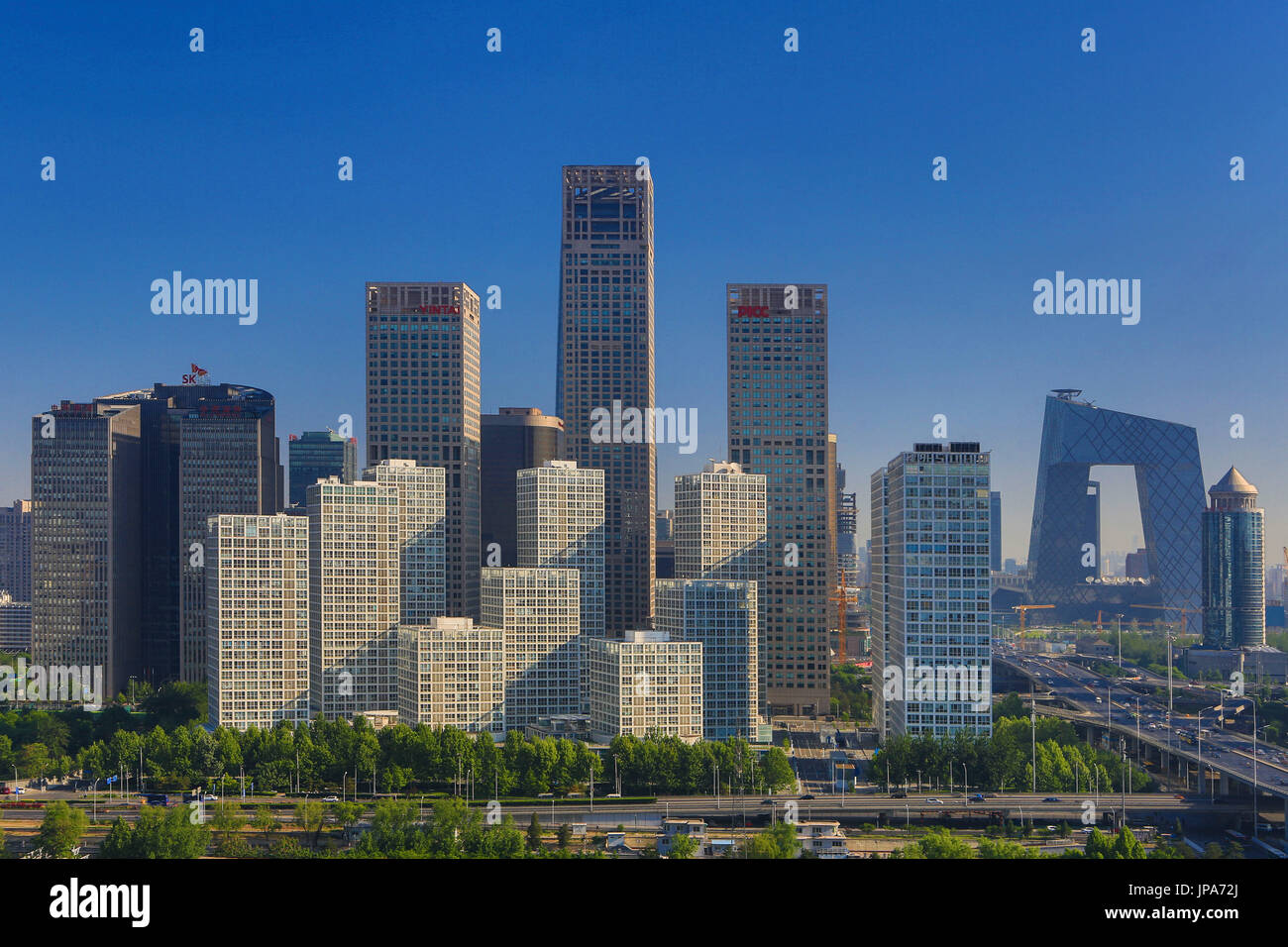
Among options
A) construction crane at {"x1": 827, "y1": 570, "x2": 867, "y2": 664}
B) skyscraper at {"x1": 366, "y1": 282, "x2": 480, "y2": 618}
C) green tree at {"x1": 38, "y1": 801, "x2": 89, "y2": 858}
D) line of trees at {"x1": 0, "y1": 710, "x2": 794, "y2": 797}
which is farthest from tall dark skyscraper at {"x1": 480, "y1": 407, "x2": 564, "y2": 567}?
green tree at {"x1": 38, "y1": 801, "x2": 89, "y2": 858}

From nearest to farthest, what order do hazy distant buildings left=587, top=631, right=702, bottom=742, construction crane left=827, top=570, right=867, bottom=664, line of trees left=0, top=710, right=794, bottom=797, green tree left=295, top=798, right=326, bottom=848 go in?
green tree left=295, top=798, right=326, bottom=848
line of trees left=0, top=710, right=794, bottom=797
hazy distant buildings left=587, top=631, right=702, bottom=742
construction crane left=827, top=570, right=867, bottom=664

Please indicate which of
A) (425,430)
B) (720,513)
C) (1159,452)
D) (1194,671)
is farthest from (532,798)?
(1159,452)

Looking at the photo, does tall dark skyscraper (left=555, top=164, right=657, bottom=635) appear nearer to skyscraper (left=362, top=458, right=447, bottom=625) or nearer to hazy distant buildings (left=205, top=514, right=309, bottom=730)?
skyscraper (left=362, top=458, right=447, bottom=625)

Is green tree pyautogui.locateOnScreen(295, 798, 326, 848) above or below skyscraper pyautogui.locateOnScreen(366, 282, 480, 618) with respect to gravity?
below

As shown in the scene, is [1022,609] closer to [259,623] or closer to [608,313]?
[608,313]

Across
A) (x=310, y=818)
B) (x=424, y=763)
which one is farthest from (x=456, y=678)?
(x=310, y=818)

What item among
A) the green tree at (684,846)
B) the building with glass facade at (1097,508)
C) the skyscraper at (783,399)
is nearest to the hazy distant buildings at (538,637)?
the skyscraper at (783,399)

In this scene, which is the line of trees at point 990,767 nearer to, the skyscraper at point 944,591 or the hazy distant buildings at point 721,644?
the skyscraper at point 944,591
